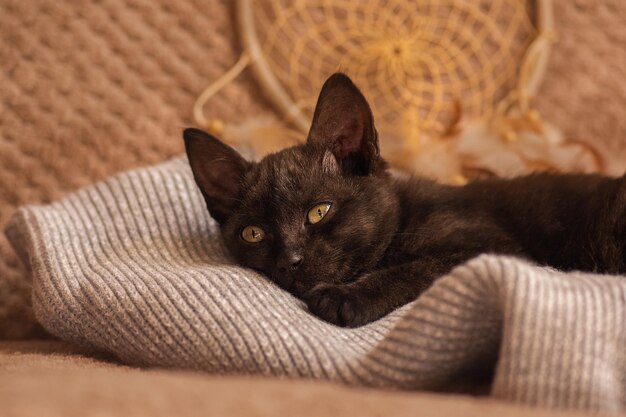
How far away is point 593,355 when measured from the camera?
0.80 metres

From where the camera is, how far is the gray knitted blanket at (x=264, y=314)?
2.65 ft

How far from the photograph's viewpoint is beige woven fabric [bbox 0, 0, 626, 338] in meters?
1.67

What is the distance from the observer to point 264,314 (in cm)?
106

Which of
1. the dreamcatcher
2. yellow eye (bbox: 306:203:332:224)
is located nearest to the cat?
yellow eye (bbox: 306:203:332:224)

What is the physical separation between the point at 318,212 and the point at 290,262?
0.12m

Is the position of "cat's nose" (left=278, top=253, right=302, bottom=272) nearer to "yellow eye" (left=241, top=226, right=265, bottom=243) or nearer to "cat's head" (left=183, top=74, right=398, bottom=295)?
"cat's head" (left=183, top=74, right=398, bottom=295)

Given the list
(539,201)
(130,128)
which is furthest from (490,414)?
(130,128)

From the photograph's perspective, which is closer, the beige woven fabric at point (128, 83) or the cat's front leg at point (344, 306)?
the cat's front leg at point (344, 306)

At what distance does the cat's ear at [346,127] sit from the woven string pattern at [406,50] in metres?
0.57

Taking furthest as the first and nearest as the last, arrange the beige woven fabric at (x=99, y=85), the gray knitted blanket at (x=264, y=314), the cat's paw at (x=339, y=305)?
the beige woven fabric at (x=99, y=85)
the cat's paw at (x=339, y=305)
the gray knitted blanket at (x=264, y=314)

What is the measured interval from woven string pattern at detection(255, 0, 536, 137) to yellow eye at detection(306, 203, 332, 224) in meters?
0.68

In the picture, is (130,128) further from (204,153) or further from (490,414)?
(490,414)

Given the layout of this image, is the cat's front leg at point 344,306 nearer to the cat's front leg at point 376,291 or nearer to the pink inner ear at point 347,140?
the cat's front leg at point 376,291

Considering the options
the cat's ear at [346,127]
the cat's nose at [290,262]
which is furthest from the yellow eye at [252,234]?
the cat's ear at [346,127]
